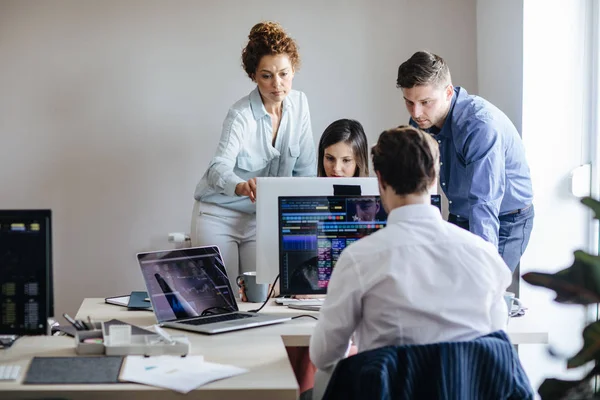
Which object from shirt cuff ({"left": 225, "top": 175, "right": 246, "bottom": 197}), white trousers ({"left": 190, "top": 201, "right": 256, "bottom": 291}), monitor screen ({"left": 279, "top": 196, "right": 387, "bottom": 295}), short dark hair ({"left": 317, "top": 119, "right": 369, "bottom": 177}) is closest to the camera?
monitor screen ({"left": 279, "top": 196, "right": 387, "bottom": 295})

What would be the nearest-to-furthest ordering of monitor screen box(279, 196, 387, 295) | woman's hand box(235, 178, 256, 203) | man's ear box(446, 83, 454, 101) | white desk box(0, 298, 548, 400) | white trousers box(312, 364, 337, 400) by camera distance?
white desk box(0, 298, 548, 400) → white trousers box(312, 364, 337, 400) → monitor screen box(279, 196, 387, 295) → woman's hand box(235, 178, 256, 203) → man's ear box(446, 83, 454, 101)

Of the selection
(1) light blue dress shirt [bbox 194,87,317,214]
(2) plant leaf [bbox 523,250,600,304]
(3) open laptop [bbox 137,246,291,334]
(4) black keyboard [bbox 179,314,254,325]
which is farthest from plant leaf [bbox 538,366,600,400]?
(1) light blue dress shirt [bbox 194,87,317,214]

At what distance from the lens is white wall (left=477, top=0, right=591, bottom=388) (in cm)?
348

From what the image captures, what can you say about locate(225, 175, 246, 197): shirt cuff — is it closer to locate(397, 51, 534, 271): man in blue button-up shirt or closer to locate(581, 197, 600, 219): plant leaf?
locate(397, 51, 534, 271): man in blue button-up shirt

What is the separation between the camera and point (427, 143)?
6.14ft

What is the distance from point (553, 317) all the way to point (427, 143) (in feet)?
6.48

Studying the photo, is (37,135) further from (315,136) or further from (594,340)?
(594,340)

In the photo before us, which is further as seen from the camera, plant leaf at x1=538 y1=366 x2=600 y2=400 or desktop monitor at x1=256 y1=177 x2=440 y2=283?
desktop monitor at x1=256 y1=177 x2=440 y2=283

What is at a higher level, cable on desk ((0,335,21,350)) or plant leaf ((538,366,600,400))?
plant leaf ((538,366,600,400))

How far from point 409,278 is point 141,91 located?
2673 millimetres

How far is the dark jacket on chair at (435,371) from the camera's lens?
1569mm

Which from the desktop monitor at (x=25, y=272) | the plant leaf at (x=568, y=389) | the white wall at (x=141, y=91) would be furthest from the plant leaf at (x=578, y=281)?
the white wall at (x=141, y=91)

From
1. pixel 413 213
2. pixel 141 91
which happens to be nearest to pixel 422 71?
pixel 413 213

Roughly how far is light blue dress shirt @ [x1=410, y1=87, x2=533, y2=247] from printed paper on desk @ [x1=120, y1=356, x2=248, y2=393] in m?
1.24
